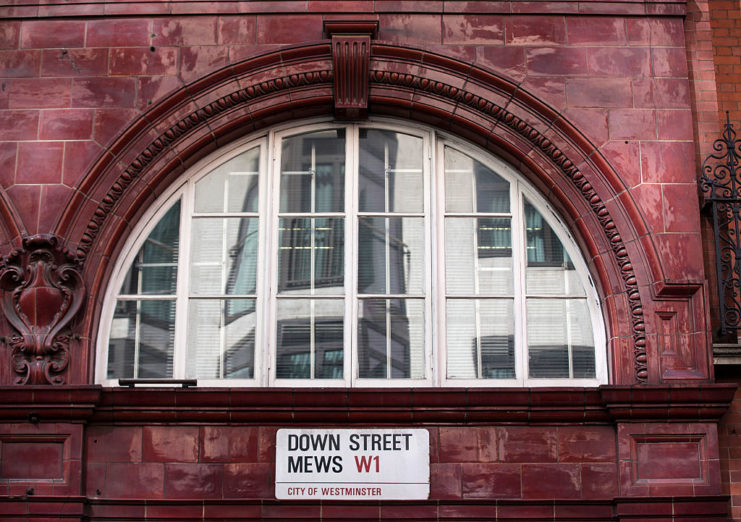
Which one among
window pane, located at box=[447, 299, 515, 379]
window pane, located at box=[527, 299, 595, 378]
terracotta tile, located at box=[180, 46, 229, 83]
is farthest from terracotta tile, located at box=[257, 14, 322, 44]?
window pane, located at box=[527, 299, 595, 378]

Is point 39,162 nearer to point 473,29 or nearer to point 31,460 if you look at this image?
point 31,460

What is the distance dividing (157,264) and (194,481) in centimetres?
207

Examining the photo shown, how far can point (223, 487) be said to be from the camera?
9.99 m

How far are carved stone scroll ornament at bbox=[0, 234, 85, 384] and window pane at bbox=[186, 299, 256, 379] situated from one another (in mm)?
1051

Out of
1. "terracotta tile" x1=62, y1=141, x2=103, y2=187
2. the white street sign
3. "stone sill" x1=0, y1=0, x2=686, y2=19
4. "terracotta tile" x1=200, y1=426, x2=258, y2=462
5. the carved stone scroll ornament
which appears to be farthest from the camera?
"stone sill" x1=0, y1=0, x2=686, y2=19

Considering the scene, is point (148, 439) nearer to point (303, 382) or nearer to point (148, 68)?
point (303, 382)

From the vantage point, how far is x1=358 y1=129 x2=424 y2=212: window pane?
11.0 metres

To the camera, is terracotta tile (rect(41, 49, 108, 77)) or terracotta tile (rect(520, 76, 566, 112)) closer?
terracotta tile (rect(520, 76, 566, 112))

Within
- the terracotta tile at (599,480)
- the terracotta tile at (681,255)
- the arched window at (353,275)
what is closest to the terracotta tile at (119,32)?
the arched window at (353,275)

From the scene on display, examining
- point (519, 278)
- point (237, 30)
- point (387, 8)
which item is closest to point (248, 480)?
point (519, 278)

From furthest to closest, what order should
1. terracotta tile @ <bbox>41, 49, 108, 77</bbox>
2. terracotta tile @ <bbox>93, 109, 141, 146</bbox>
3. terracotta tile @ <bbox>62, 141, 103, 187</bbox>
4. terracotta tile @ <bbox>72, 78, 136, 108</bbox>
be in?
terracotta tile @ <bbox>41, 49, 108, 77</bbox> → terracotta tile @ <bbox>72, 78, 136, 108</bbox> → terracotta tile @ <bbox>93, 109, 141, 146</bbox> → terracotta tile @ <bbox>62, 141, 103, 187</bbox>

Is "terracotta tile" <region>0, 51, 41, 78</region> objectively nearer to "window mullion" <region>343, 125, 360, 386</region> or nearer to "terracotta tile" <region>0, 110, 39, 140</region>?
"terracotta tile" <region>0, 110, 39, 140</region>

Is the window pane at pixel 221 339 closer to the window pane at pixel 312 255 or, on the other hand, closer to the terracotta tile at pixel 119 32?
the window pane at pixel 312 255

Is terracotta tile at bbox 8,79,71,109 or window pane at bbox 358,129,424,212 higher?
terracotta tile at bbox 8,79,71,109
